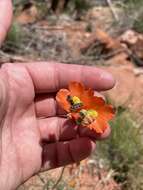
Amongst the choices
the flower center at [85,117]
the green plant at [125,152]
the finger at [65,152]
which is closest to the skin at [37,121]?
the finger at [65,152]

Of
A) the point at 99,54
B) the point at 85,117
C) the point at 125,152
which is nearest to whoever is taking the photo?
the point at 85,117

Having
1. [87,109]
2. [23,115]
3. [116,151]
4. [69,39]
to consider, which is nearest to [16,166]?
[23,115]

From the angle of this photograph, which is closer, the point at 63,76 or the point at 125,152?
the point at 63,76

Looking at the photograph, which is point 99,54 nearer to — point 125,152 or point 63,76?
point 125,152

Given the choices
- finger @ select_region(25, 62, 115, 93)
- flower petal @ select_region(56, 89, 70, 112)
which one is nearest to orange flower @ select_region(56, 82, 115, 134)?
flower petal @ select_region(56, 89, 70, 112)

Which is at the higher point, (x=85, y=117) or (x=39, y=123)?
(x=85, y=117)

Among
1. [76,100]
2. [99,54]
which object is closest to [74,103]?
[76,100]
